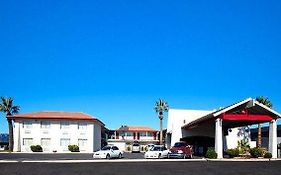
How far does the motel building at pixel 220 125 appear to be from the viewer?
115 feet

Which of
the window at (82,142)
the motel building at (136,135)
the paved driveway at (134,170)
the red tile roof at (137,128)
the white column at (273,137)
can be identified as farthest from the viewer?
the red tile roof at (137,128)

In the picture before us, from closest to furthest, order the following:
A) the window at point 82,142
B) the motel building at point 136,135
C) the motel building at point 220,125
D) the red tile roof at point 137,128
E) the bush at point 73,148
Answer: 1. the motel building at point 220,125
2. the bush at point 73,148
3. the window at point 82,142
4. the motel building at point 136,135
5. the red tile roof at point 137,128

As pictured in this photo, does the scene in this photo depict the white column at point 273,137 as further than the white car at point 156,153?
Yes

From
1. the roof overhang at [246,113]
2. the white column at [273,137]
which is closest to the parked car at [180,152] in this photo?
the roof overhang at [246,113]

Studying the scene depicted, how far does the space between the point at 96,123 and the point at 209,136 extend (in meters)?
24.4

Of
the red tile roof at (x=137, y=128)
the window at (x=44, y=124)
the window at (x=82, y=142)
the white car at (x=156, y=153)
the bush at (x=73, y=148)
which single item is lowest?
the bush at (x=73, y=148)

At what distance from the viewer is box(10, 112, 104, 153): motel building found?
205 feet

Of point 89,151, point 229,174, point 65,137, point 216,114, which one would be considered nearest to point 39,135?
point 65,137

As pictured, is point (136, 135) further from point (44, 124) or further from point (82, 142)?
point (44, 124)

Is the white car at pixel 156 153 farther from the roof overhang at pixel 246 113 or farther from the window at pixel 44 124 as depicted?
the window at pixel 44 124

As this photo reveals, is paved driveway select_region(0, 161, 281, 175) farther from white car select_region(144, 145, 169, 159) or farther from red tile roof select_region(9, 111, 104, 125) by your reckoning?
red tile roof select_region(9, 111, 104, 125)

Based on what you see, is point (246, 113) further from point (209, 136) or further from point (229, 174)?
point (229, 174)

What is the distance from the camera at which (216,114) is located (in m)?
34.6

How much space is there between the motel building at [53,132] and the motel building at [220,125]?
45.4 ft
